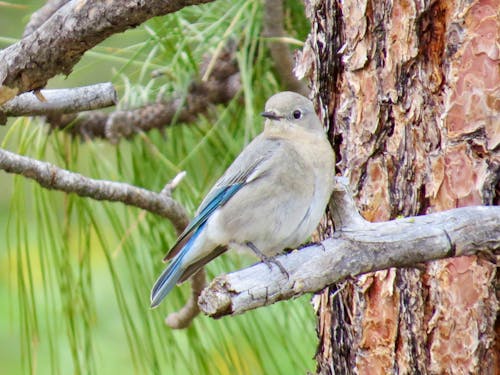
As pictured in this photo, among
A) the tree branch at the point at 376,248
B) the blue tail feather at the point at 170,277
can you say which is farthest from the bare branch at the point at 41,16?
the tree branch at the point at 376,248

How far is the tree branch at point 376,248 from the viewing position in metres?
1.58

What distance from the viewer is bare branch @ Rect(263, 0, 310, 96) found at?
249 centimetres

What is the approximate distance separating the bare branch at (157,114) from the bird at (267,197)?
18 cm

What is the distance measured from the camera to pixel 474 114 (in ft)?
6.36

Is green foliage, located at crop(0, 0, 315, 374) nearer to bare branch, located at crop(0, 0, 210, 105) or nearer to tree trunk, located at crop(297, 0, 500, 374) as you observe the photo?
tree trunk, located at crop(297, 0, 500, 374)

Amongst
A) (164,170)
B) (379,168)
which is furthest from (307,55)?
(164,170)

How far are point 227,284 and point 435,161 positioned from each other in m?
0.61

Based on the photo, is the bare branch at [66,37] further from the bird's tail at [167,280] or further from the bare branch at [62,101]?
the bird's tail at [167,280]

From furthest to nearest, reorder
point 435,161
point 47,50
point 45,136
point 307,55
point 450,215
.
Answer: point 45,136
point 307,55
point 435,161
point 47,50
point 450,215

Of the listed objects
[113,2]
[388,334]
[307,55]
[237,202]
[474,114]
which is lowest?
[388,334]

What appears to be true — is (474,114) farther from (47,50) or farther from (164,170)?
(164,170)

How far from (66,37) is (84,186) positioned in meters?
0.50

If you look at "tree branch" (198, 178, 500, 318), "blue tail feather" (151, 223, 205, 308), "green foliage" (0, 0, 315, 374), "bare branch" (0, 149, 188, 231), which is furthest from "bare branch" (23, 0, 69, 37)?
"tree branch" (198, 178, 500, 318)

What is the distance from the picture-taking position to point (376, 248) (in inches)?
66.2
